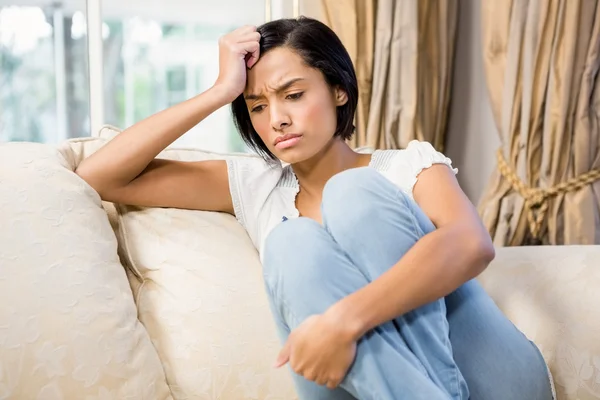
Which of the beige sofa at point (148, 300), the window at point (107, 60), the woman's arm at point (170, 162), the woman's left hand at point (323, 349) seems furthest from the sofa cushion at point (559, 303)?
the window at point (107, 60)

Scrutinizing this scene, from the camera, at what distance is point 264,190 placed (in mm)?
1597

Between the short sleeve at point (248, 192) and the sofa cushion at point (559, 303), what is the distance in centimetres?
48

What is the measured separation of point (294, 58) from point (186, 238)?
0.41 meters

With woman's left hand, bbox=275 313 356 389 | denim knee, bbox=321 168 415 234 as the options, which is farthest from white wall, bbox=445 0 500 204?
woman's left hand, bbox=275 313 356 389

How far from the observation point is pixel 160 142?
155 centimetres

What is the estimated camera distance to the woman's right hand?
5.02 feet

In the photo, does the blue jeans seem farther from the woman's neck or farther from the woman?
the woman's neck

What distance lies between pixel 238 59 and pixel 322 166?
27 centimetres

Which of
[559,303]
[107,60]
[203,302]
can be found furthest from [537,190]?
[107,60]

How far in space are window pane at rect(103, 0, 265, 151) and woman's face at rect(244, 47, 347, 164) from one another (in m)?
1.30

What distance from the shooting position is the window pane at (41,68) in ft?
8.13

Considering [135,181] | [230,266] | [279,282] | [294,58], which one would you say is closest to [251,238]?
[230,266]

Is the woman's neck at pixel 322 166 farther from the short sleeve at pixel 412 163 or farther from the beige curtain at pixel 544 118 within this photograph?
the beige curtain at pixel 544 118

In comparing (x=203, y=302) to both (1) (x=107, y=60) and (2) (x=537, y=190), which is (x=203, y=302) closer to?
(2) (x=537, y=190)
